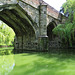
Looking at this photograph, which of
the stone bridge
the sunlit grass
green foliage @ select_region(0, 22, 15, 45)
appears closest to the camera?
the sunlit grass

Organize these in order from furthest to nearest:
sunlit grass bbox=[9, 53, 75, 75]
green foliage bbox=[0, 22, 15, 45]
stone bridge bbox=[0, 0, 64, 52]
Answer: green foliage bbox=[0, 22, 15, 45], stone bridge bbox=[0, 0, 64, 52], sunlit grass bbox=[9, 53, 75, 75]

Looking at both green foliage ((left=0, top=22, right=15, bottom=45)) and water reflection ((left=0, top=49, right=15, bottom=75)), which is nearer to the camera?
water reflection ((left=0, top=49, right=15, bottom=75))

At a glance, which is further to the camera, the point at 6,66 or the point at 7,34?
the point at 7,34

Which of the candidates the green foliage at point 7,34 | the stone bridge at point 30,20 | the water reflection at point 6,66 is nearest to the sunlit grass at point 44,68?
the water reflection at point 6,66

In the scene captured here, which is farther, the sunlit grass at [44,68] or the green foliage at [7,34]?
the green foliage at [7,34]

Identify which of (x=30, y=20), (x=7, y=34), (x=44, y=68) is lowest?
(x=44, y=68)

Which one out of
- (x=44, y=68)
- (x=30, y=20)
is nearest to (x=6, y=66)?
(x=44, y=68)

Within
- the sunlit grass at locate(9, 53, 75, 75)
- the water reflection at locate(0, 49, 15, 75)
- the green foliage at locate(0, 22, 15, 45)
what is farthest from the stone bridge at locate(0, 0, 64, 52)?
the green foliage at locate(0, 22, 15, 45)

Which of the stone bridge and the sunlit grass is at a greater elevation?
the stone bridge

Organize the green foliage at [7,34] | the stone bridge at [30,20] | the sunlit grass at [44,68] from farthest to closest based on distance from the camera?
the green foliage at [7,34]
the stone bridge at [30,20]
the sunlit grass at [44,68]

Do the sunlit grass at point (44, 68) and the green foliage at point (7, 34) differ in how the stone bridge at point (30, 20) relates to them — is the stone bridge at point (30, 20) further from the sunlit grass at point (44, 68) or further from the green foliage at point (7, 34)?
the green foliage at point (7, 34)

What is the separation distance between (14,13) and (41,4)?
2598 millimetres

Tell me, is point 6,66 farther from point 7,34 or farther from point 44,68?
point 7,34

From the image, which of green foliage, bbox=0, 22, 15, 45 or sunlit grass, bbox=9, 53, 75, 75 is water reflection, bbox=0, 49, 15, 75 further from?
green foliage, bbox=0, 22, 15, 45
